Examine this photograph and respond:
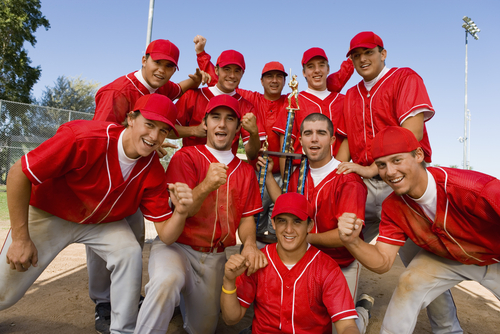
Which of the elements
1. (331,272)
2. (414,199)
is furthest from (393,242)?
(331,272)

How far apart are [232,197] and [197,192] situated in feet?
2.02

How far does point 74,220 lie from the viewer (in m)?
3.31

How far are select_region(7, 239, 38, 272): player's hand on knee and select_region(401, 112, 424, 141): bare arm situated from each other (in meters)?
3.77

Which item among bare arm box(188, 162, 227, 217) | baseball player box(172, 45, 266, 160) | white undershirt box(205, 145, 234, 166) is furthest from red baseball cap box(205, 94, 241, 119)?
bare arm box(188, 162, 227, 217)

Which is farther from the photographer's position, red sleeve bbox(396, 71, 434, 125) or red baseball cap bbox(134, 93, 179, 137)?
red sleeve bbox(396, 71, 434, 125)

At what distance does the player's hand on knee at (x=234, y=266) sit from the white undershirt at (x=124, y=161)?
134 cm

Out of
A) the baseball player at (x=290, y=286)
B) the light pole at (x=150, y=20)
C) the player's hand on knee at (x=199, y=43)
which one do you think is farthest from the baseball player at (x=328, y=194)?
the light pole at (x=150, y=20)

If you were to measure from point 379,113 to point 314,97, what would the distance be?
103 centimetres

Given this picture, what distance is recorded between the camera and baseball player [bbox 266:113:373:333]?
3375 mm

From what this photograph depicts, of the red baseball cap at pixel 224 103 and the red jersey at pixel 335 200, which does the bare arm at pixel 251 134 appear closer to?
the red baseball cap at pixel 224 103

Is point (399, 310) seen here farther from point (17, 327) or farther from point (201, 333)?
point (17, 327)

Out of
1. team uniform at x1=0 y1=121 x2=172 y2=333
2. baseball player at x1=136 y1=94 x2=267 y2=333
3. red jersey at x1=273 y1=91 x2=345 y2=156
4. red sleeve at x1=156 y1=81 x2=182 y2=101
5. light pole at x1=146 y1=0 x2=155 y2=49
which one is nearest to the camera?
team uniform at x1=0 y1=121 x2=172 y2=333

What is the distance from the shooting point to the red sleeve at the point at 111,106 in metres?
3.88

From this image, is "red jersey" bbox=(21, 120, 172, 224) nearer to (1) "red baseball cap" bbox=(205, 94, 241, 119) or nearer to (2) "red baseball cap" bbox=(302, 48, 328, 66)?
(1) "red baseball cap" bbox=(205, 94, 241, 119)
